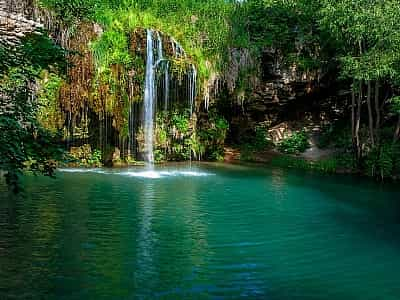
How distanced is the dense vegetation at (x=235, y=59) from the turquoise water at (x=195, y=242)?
5.02 metres

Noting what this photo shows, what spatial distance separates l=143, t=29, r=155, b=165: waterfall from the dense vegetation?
15.5 inches

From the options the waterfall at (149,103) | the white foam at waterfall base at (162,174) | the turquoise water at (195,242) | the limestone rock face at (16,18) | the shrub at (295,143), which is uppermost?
the limestone rock face at (16,18)

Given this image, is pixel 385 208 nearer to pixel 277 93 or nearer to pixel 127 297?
pixel 127 297

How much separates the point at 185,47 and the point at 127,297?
17757 mm

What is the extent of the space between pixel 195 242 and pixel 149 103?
13.0 meters

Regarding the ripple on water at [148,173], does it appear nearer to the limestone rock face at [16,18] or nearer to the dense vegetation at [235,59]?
the dense vegetation at [235,59]

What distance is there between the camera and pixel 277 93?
25.3m

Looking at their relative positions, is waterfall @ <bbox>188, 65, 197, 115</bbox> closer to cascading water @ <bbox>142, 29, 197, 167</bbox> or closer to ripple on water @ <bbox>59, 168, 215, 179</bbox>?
cascading water @ <bbox>142, 29, 197, 167</bbox>

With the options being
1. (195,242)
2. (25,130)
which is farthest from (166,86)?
(25,130)

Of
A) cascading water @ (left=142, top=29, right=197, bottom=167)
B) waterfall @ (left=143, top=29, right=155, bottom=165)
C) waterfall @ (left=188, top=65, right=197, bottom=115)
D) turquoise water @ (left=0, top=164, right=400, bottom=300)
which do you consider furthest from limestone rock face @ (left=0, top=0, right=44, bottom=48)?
waterfall @ (left=188, top=65, right=197, bottom=115)

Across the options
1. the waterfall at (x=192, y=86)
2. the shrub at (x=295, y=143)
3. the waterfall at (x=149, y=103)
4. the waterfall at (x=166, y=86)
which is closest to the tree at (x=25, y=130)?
the waterfall at (x=149, y=103)

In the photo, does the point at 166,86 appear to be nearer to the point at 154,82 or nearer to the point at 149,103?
the point at 154,82

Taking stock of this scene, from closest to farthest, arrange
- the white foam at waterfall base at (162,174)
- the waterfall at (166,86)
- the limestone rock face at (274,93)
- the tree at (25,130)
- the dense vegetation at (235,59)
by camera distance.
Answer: the tree at (25,130)
the dense vegetation at (235,59)
the white foam at waterfall base at (162,174)
the waterfall at (166,86)
the limestone rock face at (274,93)

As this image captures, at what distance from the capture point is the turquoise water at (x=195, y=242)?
7.42 metres
